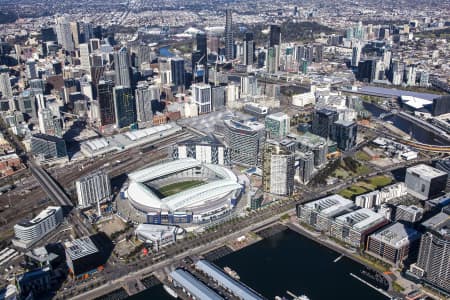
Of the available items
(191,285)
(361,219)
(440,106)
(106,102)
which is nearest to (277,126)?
(361,219)

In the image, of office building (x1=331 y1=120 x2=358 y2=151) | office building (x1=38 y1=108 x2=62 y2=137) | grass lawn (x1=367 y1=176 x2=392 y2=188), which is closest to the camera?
grass lawn (x1=367 y1=176 x2=392 y2=188)

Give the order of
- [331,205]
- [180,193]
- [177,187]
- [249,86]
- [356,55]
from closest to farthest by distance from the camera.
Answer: [331,205] → [180,193] → [177,187] → [249,86] → [356,55]

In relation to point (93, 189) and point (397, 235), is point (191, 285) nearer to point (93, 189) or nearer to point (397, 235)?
point (93, 189)

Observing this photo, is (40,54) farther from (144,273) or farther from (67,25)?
(144,273)

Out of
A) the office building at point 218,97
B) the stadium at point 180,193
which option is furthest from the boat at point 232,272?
the office building at point 218,97

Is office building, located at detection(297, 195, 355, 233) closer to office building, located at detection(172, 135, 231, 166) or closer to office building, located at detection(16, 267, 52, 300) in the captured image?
office building, located at detection(172, 135, 231, 166)

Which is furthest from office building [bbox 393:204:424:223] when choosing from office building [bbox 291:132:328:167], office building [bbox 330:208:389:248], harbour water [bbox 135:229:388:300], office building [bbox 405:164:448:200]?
office building [bbox 291:132:328:167]
